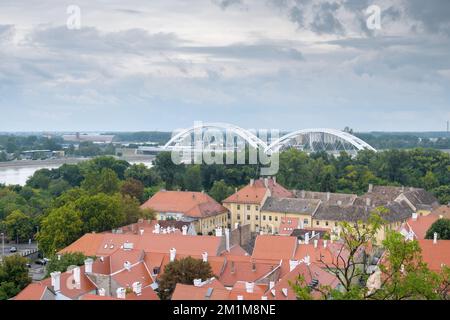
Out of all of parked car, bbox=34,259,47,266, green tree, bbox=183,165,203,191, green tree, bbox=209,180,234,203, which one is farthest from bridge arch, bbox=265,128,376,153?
parked car, bbox=34,259,47,266

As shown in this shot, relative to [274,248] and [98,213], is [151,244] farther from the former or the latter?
[98,213]

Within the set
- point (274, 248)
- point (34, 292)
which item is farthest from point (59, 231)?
point (34, 292)

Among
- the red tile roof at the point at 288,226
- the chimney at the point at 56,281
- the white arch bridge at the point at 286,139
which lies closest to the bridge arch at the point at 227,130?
the white arch bridge at the point at 286,139

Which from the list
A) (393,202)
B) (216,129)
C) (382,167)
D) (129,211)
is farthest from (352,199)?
(216,129)

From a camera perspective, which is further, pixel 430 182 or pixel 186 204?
pixel 430 182

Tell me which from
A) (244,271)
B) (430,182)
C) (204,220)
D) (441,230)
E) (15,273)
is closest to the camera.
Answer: (15,273)

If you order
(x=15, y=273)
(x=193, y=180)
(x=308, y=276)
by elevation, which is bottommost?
(x=15, y=273)
